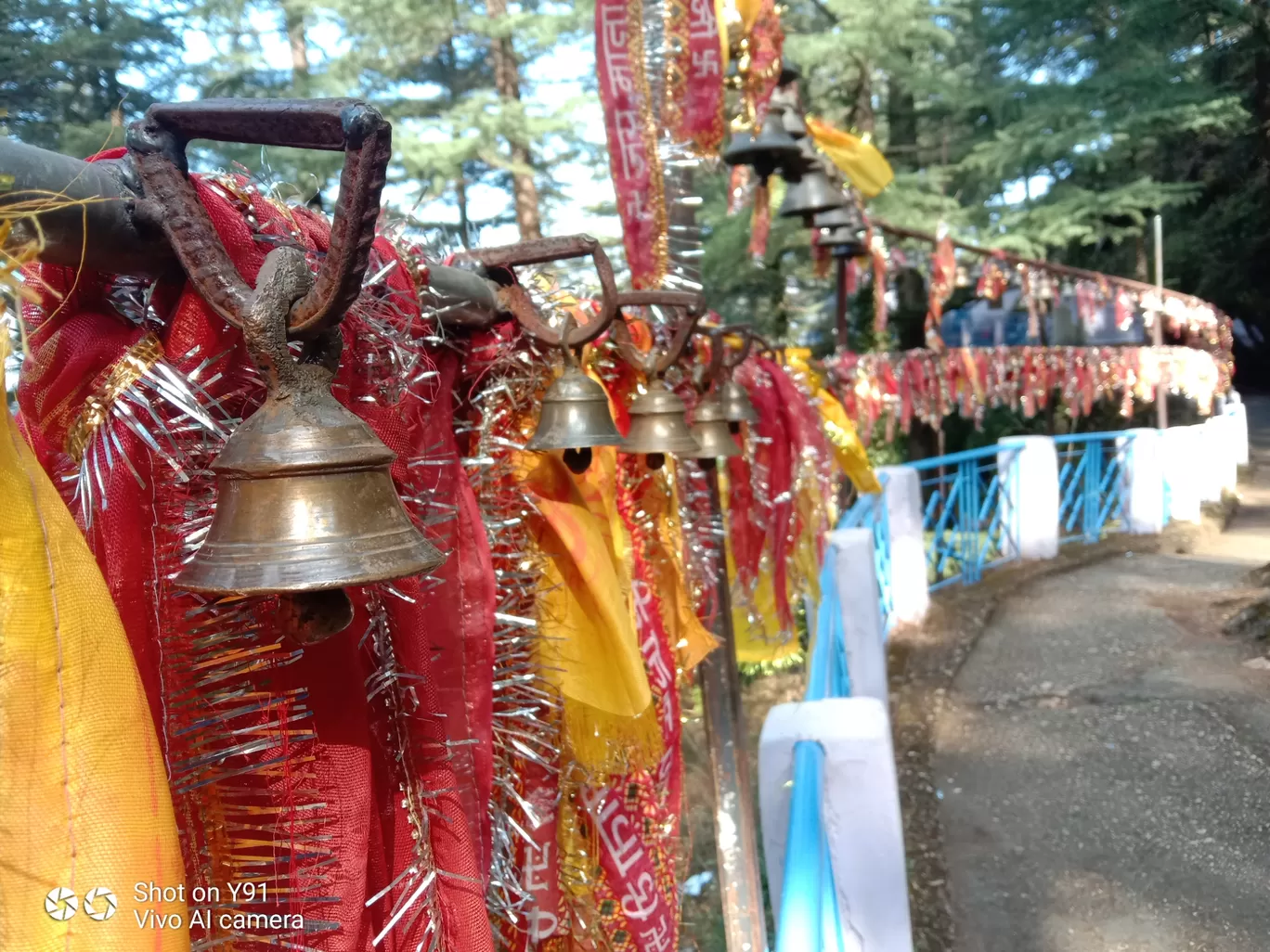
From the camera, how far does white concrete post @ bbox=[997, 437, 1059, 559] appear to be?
8617 mm

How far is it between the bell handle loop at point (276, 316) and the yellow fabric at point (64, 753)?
0.18 meters

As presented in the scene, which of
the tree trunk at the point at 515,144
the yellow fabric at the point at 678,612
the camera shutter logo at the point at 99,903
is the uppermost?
the tree trunk at the point at 515,144

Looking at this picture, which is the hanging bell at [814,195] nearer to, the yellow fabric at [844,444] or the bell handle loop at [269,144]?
the yellow fabric at [844,444]

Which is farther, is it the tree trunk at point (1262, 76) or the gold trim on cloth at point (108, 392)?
the tree trunk at point (1262, 76)

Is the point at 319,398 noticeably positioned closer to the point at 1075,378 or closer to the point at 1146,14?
the point at 1075,378

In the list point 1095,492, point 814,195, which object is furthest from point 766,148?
point 1095,492

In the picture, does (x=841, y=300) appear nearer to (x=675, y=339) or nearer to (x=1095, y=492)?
(x=1095, y=492)

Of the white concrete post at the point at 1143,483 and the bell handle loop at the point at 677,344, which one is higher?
the bell handle loop at the point at 677,344

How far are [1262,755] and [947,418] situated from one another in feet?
37.8

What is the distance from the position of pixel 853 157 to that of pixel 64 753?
5873 mm

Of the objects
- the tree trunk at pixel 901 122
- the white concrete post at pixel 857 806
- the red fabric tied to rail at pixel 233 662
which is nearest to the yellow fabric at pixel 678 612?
the white concrete post at pixel 857 806

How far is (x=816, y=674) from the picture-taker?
8.46 feet

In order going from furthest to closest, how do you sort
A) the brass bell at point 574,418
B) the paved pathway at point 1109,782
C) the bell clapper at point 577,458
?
the paved pathway at point 1109,782 → the bell clapper at point 577,458 → the brass bell at point 574,418

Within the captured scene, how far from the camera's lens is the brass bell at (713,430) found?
2238 mm
